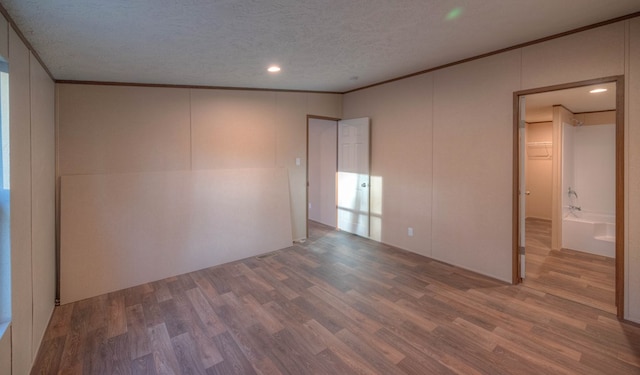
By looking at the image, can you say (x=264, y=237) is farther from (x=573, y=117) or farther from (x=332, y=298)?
(x=573, y=117)

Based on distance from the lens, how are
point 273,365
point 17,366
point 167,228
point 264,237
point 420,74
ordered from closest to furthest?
point 17,366 → point 273,365 → point 167,228 → point 420,74 → point 264,237

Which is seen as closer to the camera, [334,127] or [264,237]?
[264,237]

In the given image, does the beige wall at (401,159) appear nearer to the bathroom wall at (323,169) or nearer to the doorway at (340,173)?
the doorway at (340,173)

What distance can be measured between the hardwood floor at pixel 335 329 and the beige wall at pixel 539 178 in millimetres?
4343

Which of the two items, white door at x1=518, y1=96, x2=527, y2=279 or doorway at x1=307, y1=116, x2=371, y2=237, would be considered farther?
doorway at x1=307, y1=116, x2=371, y2=237

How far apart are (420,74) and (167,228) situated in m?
3.87

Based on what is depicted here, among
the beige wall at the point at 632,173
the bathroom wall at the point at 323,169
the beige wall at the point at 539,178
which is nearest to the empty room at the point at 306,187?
the beige wall at the point at 632,173

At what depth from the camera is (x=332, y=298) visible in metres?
2.99

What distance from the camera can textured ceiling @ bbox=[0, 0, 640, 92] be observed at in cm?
200

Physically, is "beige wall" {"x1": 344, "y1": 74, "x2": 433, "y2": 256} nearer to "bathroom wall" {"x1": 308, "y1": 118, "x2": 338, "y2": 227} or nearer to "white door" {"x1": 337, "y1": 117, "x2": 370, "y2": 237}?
"white door" {"x1": 337, "y1": 117, "x2": 370, "y2": 237}

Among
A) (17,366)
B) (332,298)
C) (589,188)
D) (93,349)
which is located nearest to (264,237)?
(332,298)

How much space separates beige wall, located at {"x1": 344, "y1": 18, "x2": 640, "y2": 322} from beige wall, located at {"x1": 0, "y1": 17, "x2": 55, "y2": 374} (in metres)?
3.99

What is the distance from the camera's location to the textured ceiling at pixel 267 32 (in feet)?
6.57

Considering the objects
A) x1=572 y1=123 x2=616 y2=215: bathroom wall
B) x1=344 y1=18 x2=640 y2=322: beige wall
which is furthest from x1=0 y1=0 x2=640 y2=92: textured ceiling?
x1=572 y1=123 x2=616 y2=215: bathroom wall
